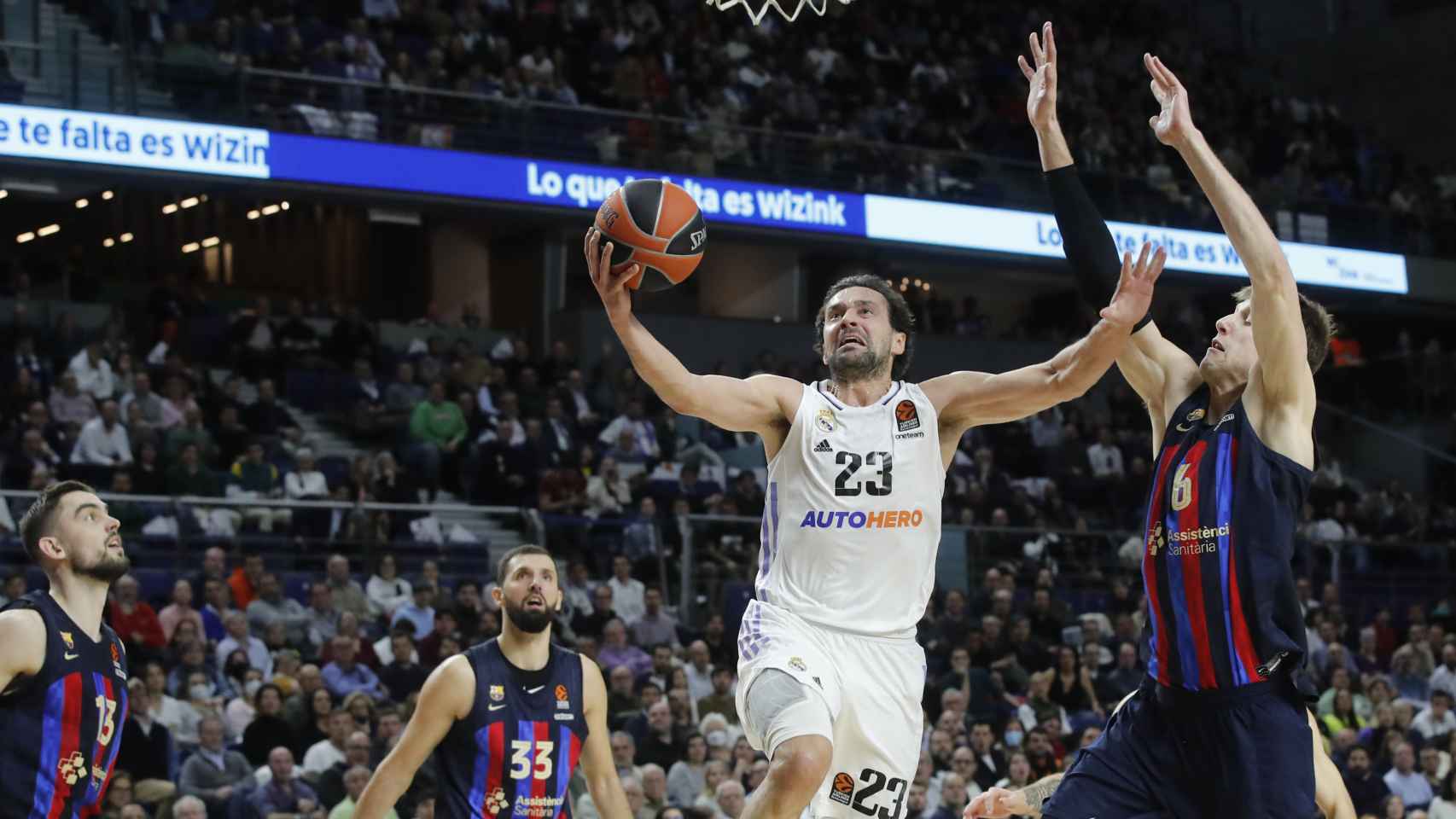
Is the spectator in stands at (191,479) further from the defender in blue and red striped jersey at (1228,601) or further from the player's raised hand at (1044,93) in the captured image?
the defender in blue and red striped jersey at (1228,601)

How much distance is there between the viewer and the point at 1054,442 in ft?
73.3

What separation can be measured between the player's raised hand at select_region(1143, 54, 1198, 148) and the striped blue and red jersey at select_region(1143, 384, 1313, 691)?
85 cm

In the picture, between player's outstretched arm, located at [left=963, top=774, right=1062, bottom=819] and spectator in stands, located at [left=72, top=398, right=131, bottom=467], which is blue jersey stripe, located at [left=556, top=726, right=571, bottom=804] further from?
spectator in stands, located at [left=72, top=398, right=131, bottom=467]

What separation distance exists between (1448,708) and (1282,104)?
14.3 metres

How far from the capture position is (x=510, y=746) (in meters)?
7.30

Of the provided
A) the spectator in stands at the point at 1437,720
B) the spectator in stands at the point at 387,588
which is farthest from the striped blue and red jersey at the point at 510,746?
the spectator in stands at the point at 1437,720

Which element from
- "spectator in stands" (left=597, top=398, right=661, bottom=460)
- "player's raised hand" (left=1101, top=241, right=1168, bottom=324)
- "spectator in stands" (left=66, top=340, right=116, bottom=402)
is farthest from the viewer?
"spectator in stands" (left=597, top=398, right=661, bottom=460)

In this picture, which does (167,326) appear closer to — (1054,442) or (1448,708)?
(1054,442)

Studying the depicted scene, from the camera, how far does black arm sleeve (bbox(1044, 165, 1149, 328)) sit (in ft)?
19.0

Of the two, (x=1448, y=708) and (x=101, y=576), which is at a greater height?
(x=101, y=576)

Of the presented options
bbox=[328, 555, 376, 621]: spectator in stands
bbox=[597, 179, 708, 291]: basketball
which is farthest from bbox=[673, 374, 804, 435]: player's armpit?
bbox=[328, 555, 376, 621]: spectator in stands

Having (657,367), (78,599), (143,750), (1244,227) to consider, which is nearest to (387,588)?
(143,750)

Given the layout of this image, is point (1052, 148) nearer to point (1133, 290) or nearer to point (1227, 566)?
point (1133, 290)

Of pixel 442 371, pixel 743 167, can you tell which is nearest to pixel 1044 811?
pixel 442 371
